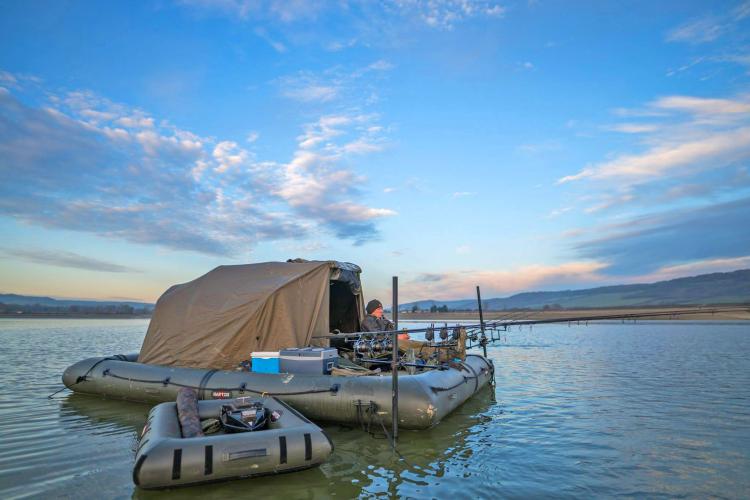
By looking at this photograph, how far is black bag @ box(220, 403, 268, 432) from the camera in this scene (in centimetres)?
677

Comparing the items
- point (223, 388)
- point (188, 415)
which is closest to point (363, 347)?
point (223, 388)

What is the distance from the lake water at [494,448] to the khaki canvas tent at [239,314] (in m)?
1.76

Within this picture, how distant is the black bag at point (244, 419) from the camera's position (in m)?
6.77

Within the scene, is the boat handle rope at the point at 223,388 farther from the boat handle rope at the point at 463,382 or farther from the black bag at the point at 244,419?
the boat handle rope at the point at 463,382

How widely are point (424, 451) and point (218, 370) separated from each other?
5.15 m

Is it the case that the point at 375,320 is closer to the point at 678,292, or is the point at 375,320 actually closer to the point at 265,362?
the point at 265,362

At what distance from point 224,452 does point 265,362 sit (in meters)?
4.17

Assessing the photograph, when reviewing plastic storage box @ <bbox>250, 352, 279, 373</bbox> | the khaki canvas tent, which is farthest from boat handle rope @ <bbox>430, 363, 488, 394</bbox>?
the khaki canvas tent

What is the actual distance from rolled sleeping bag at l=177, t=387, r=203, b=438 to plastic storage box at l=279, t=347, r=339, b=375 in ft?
6.89

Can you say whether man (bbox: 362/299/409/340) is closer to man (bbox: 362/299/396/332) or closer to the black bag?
man (bbox: 362/299/396/332)

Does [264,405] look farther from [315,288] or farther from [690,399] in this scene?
[690,399]

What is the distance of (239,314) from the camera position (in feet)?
35.3

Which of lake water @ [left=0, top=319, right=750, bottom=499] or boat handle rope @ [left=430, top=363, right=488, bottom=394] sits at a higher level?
boat handle rope @ [left=430, top=363, right=488, bottom=394]

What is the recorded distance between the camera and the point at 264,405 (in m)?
7.61
